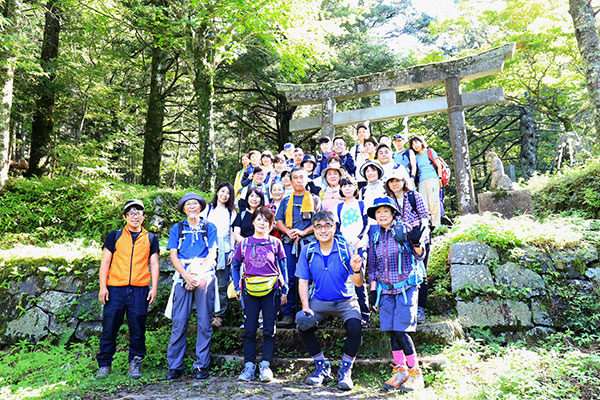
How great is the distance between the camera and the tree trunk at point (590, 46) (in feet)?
26.9

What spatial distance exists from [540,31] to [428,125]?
6.01m

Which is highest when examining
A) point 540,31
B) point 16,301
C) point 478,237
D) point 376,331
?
point 540,31

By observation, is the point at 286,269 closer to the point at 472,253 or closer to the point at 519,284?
the point at 472,253

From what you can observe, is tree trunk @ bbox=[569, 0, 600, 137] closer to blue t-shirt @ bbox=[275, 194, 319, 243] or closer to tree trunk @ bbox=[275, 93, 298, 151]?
blue t-shirt @ bbox=[275, 194, 319, 243]

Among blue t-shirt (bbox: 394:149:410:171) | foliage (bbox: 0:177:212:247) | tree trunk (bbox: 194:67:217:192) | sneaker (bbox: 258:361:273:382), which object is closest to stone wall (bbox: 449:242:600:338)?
blue t-shirt (bbox: 394:149:410:171)

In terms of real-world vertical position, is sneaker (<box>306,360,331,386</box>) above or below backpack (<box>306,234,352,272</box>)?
below

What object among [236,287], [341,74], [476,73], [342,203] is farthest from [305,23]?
[236,287]

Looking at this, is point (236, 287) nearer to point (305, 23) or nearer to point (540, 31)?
point (305, 23)

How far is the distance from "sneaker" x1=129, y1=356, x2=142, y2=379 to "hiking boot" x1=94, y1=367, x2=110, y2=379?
0.28 m

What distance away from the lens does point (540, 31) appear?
11.2 metres

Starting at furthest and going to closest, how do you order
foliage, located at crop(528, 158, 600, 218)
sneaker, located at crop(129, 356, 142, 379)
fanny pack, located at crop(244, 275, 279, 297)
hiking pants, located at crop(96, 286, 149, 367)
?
foliage, located at crop(528, 158, 600, 218) → hiking pants, located at crop(96, 286, 149, 367) → sneaker, located at crop(129, 356, 142, 379) → fanny pack, located at crop(244, 275, 279, 297)

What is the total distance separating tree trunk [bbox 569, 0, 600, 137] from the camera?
26.9ft

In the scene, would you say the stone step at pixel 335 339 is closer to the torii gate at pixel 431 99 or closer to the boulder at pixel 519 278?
the boulder at pixel 519 278

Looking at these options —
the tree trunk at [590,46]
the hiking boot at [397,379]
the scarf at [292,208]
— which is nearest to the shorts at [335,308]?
the hiking boot at [397,379]
